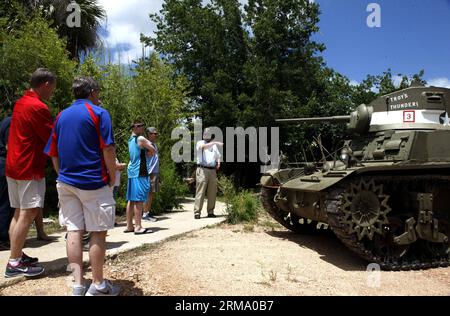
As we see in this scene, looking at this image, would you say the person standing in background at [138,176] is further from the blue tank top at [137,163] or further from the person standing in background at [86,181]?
the person standing in background at [86,181]

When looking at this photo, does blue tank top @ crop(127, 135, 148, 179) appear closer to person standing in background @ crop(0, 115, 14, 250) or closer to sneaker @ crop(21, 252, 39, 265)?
person standing in background @ crop(0, 115, 14, 250)

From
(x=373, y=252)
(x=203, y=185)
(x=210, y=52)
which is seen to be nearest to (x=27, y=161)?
(x=203, y=185)

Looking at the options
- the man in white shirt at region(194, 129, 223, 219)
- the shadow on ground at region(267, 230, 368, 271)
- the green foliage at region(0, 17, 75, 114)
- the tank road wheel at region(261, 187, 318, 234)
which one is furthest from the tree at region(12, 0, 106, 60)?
the shadow on ground at region(267, 230, 368, 271)

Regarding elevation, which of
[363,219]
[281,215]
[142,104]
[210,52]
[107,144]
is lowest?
[281,215]

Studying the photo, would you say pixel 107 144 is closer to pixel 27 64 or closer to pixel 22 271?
pixel 22 271

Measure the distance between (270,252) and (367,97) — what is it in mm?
18221

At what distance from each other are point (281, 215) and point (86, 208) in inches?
194

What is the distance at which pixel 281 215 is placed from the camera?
800 cm

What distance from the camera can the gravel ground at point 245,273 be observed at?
13.9 feet

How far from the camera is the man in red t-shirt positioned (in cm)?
427

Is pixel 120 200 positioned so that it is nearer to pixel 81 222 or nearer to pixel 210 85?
pixel 81 222

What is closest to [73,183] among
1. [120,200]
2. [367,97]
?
[120,200]

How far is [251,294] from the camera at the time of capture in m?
4.10

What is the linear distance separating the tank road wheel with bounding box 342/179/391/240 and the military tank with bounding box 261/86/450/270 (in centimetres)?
1
